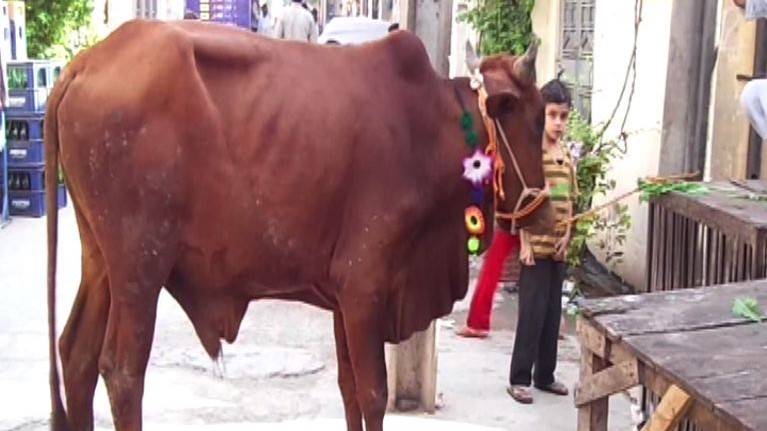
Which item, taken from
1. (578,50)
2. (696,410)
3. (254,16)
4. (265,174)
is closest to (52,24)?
(254,16)

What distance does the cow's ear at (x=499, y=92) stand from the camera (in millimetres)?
3420

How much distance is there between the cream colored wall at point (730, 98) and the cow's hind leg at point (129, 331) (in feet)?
11.1

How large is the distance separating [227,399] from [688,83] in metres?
2.66

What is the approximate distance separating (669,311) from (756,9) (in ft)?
6.32

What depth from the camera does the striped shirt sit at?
16.5 feet

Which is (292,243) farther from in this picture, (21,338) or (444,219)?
(21,338)

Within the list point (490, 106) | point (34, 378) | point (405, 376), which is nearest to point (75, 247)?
point (34, 378)

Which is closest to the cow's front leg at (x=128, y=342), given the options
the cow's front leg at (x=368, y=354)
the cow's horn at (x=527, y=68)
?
the cow's front leg at (x=368, y=354)

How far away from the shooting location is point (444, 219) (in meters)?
3.57

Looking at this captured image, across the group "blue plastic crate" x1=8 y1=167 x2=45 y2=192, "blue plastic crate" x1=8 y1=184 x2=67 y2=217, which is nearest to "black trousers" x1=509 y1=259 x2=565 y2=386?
"blue plastic crate" x1=8 y1=184 x2=67 y2=217

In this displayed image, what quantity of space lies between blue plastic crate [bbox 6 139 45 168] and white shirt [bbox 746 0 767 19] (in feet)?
24.0

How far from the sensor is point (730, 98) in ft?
18.7

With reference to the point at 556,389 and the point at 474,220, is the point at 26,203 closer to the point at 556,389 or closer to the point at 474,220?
the point at 556,389

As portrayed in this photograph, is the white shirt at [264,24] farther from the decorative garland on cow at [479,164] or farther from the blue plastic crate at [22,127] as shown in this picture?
the decorative garland on cow at [479,164]
